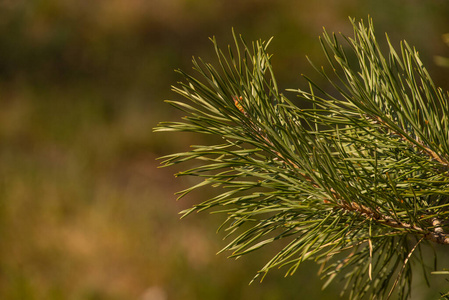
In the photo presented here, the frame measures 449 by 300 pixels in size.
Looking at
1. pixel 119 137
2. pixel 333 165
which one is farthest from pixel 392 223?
pixel 119 137

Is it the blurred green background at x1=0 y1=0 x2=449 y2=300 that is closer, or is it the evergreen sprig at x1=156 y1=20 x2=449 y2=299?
the evergreen sprig at x1=156 y1=20 x2=449 y2=299

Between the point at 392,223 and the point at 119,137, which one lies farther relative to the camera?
the point at 119,137

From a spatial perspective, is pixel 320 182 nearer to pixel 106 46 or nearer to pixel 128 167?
pixel 128 167

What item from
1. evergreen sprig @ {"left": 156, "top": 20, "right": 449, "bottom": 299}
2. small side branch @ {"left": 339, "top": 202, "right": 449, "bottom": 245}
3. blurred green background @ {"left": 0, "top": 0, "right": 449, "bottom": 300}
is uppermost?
blurred green background @ {"left": 0, "top": 0, "right": 449, "bottom": 300}

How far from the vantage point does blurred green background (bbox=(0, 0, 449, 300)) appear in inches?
64.9

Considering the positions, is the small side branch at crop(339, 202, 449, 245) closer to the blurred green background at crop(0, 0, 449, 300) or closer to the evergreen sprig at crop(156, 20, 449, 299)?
the evergreen sprig at crop(156, 20, 449, 299)

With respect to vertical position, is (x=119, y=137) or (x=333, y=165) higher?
(x=119, y=137)

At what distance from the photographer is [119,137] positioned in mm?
2348

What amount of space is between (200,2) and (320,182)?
8.67ft

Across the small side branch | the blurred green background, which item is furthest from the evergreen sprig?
the blurred green background

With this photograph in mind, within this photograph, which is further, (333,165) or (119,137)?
(119,137)

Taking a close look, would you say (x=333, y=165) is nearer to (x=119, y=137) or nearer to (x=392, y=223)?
(x=392, y=223)

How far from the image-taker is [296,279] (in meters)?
1.67

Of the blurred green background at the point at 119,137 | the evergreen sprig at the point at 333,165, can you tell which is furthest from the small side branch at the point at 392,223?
the blurred green background at the point at 119,137
